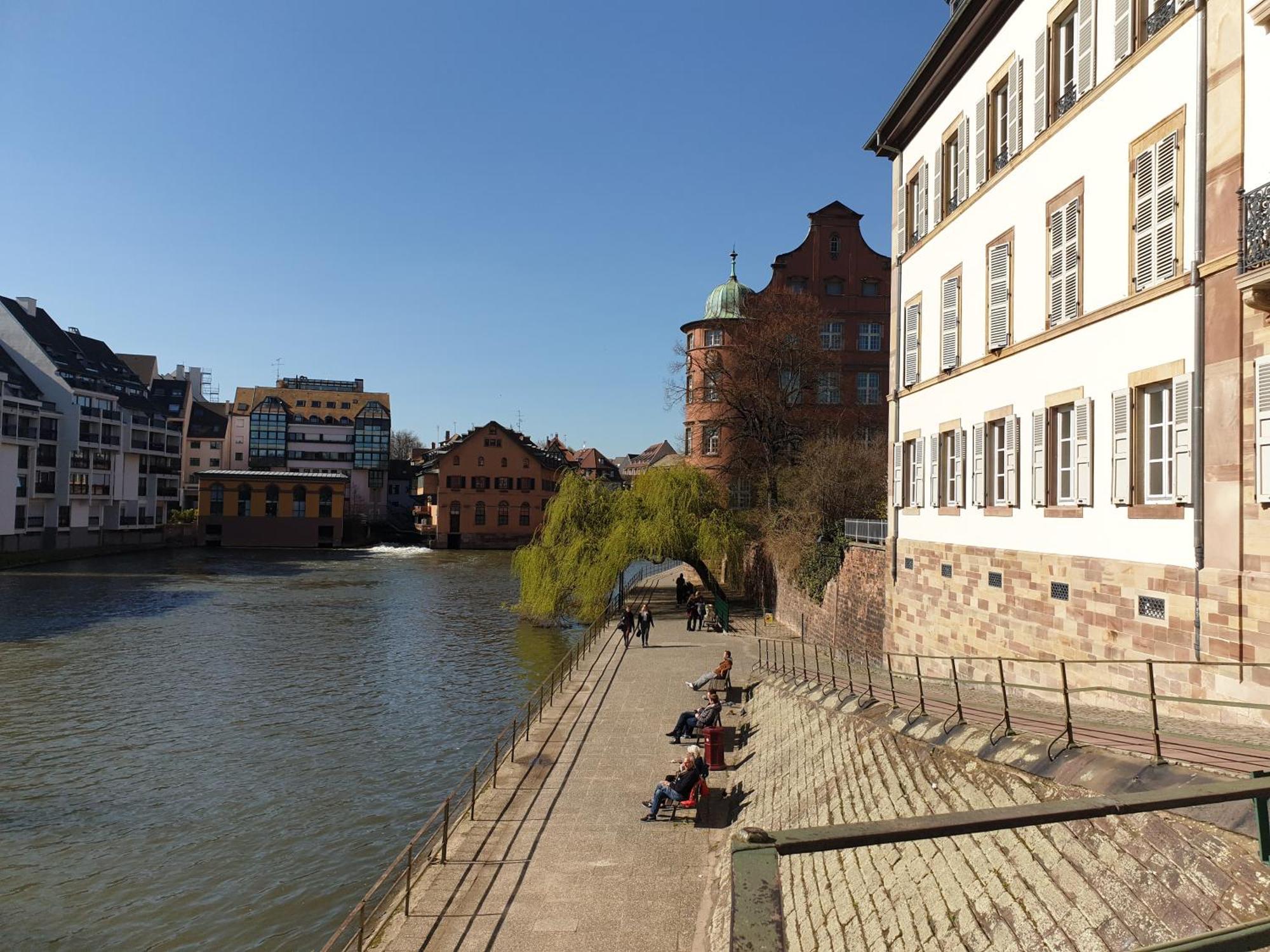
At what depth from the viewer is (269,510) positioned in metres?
89.7

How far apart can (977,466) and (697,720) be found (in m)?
6.81

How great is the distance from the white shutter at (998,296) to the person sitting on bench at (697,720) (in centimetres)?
800

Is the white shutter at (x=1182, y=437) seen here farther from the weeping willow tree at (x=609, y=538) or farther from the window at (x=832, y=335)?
the window at (x=832, y=335)

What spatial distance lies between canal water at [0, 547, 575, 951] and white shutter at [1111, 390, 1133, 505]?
11564 mm

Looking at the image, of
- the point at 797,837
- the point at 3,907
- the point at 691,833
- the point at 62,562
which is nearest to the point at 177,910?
the point at 3,907

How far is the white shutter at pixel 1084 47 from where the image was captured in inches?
492

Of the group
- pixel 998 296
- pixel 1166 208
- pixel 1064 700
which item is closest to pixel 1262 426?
pixel 1166 208

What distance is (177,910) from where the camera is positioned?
12.4 meters

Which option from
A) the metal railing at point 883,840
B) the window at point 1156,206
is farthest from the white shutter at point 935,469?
the metal railing at point 883,840

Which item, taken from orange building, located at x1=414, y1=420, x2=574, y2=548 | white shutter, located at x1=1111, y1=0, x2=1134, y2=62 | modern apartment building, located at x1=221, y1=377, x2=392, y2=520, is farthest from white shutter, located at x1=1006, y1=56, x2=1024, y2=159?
modern apartment building, located at x1=221, y1=377, x2=392, y2=520

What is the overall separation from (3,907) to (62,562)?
202 feet

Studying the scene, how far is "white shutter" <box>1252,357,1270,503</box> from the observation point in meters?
8.92

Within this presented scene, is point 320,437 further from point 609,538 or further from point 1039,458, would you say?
point 1039,458

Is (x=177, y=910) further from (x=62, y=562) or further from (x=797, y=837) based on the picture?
(x=62, y=562)
